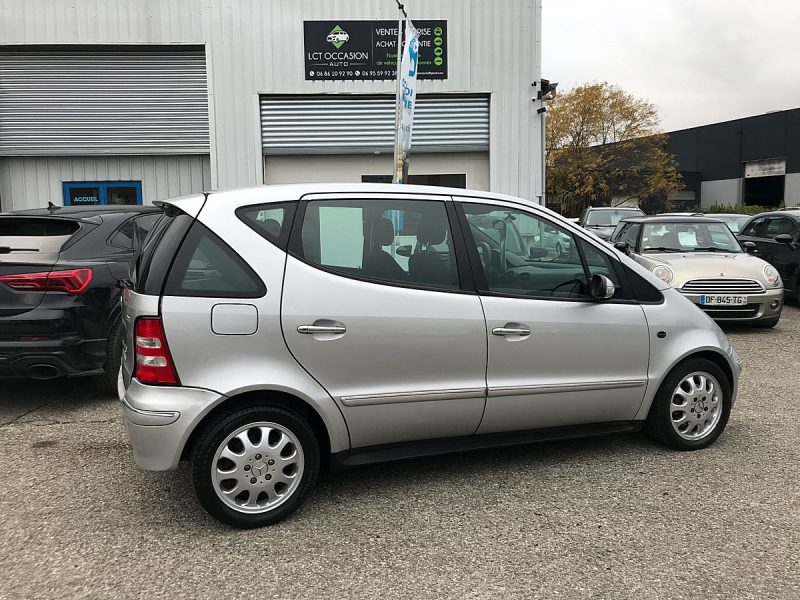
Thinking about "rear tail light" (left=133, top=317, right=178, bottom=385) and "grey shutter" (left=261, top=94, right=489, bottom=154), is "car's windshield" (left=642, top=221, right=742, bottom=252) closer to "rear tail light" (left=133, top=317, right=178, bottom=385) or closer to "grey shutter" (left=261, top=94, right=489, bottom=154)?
"grey shutter" (left=261, top=94, right=489, bottom=154)

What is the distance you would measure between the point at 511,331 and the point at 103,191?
12.2m

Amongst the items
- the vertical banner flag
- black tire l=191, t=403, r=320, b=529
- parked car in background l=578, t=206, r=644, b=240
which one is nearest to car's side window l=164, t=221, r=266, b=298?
black tire l=191, t=403, r=320, b=529

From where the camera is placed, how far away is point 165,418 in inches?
122

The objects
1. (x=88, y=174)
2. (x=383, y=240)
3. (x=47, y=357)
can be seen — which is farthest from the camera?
(x=88, y=174)

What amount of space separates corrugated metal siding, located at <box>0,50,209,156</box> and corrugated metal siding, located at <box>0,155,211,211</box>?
265 mm

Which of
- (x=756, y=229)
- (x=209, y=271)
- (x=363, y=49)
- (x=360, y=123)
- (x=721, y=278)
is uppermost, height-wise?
(x=363, y=49)

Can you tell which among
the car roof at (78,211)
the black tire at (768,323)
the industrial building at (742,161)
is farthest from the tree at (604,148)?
the car roof at (78,211)

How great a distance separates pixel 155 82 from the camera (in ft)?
43.2

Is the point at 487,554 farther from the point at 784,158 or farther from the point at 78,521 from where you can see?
the point at 784,158

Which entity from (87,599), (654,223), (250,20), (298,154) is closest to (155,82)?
(250,20)

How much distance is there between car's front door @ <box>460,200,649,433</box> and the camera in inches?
145

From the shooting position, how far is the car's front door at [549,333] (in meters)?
3.67

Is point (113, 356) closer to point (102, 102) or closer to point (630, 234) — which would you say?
point (630, 234)

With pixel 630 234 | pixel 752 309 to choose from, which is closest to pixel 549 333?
pixel 752 309
